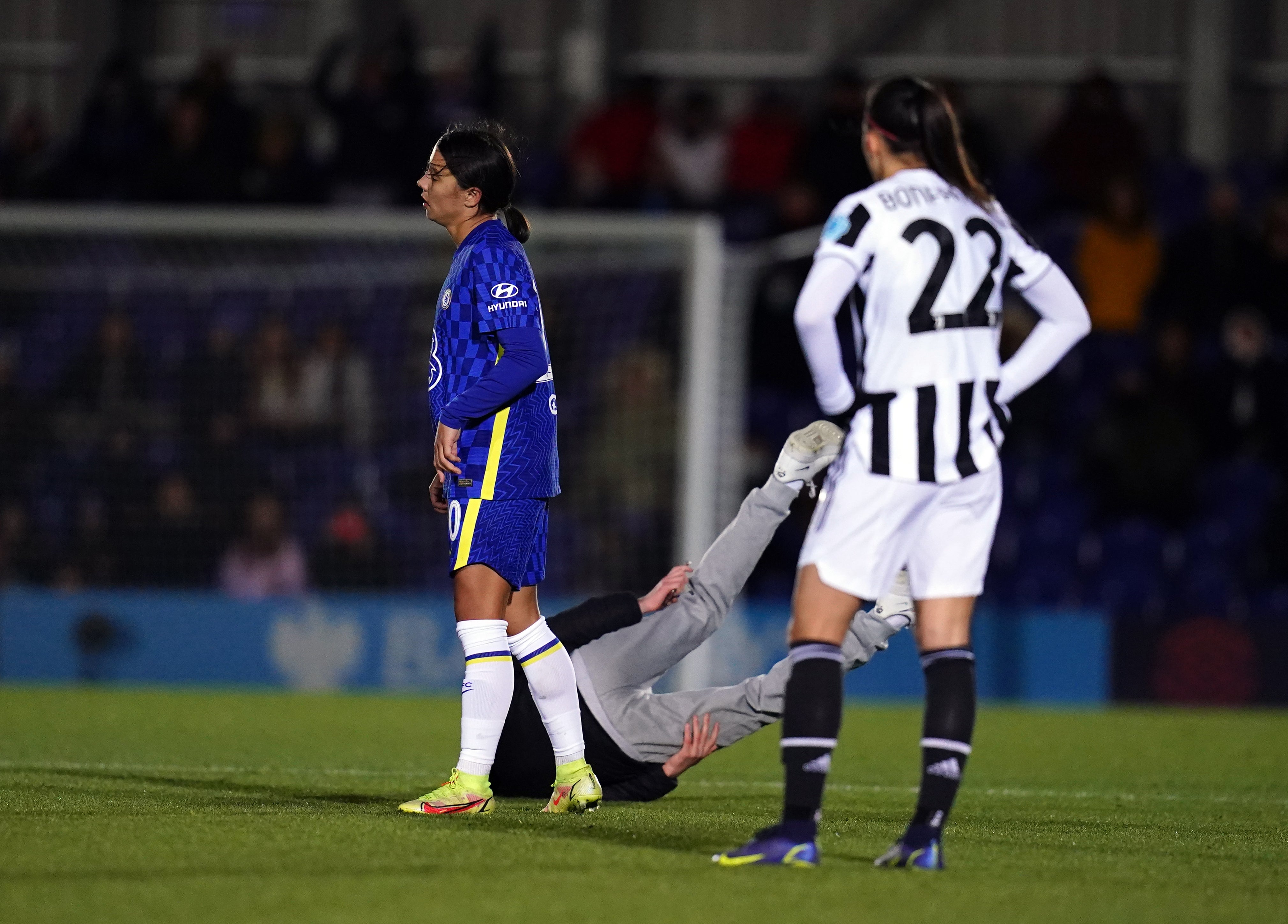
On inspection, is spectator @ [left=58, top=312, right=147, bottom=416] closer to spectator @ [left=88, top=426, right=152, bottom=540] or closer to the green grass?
spectator @ [left=88, top=426, right=152, bottom=540]

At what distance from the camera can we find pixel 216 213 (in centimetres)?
986

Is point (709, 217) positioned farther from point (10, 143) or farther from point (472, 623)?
point (472, 623)

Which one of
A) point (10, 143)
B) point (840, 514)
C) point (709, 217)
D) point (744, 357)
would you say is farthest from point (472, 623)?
point (10, 143)

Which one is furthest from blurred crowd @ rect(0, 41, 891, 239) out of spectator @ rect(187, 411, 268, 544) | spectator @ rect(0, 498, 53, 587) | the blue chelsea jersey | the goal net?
the blue chelsea jersey

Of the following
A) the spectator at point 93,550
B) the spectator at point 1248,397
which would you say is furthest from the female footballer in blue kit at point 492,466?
the spectator at point 1248,397

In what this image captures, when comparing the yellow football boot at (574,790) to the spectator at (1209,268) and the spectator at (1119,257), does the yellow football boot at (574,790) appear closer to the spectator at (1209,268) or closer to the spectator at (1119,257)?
the spectator at (1119,257)

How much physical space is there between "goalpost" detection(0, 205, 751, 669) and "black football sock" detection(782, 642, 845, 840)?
5386 millimetres

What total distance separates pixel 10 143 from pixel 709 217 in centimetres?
623

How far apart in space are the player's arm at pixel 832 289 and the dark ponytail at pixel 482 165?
135 cm

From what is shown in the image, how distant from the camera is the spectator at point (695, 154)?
13328 mm

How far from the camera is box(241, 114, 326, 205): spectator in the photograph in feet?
42.5

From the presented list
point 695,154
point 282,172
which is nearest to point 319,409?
point 282,172

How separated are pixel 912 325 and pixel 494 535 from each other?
139 cm

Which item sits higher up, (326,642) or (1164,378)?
(1164,378)
